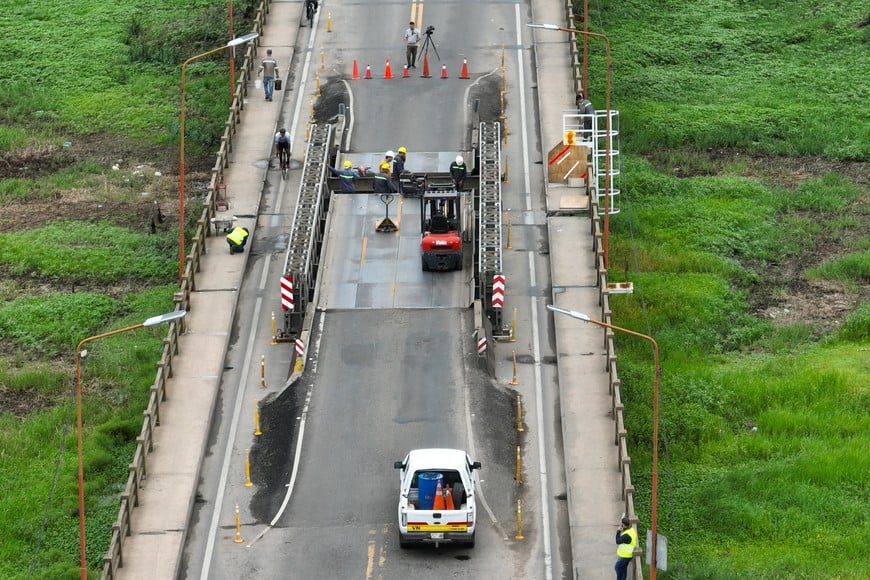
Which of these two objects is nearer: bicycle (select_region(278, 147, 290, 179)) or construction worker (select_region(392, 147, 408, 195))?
construction worker (select_region(392, 147, 408, 195))

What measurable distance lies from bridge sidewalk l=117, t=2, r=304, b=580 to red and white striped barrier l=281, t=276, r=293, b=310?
5.51 ft

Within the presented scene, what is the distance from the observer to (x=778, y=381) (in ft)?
190

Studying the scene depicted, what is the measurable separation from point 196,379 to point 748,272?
23.0 metres

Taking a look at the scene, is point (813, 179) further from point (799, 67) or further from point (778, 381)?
point (778, 381)

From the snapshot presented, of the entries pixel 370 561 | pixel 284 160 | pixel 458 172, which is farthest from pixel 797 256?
pixel 370 561

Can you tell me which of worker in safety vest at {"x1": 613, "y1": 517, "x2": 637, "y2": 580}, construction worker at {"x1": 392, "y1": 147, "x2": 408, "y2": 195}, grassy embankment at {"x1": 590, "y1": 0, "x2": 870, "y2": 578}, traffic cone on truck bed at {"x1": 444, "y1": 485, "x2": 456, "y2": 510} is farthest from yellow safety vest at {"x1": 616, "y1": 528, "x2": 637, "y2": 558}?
construction worker at {"x1": 392, "y1": 147, "x2": 408, "y2": 195}

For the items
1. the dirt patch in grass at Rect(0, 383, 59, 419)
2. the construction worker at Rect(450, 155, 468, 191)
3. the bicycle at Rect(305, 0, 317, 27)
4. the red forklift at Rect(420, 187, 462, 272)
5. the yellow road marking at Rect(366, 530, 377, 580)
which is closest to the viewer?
the yellow road marking at Rect(366, 530, 377, 580)

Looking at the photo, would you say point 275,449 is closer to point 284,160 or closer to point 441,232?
point 441,232

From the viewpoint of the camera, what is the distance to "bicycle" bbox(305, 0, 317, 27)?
7775 cm

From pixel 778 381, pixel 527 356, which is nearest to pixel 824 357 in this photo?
pixel 778 381

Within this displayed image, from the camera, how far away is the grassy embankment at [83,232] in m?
53.0

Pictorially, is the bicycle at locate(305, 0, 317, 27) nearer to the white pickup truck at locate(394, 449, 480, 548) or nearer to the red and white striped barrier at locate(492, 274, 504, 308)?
the red and white striped barrier at locate(492, 274, 504, 308)

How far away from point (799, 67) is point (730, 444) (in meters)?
33.2

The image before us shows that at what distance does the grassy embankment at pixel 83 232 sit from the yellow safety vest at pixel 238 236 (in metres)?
4.84
